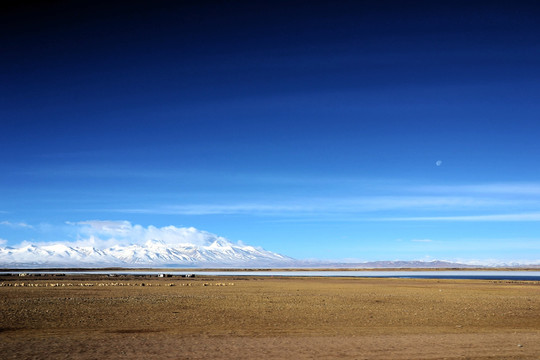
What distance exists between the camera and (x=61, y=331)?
2139 centimetres

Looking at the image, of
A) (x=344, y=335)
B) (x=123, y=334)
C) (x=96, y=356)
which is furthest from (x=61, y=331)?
(x=344, y=335)

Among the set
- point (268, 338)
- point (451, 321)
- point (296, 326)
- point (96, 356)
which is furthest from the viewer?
point (451, 321)

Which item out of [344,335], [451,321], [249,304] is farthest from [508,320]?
[249,304]

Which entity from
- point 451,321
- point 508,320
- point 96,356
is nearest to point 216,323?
point 96,356

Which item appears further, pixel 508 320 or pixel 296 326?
pixel 508 320

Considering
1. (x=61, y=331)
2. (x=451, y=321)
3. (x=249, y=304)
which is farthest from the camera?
(x=249, y=304)

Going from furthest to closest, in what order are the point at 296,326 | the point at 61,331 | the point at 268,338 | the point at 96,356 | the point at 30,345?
the point at 296,326
the point at 61,331
the point at 268,338
the point at 30,345
the point at 96,356

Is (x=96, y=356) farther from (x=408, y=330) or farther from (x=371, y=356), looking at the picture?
(x=408, y=330)

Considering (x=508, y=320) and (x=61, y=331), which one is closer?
(x=61, y=331)

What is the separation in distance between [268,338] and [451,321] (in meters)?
11.4

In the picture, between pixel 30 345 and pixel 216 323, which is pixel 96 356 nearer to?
pixel 30 345

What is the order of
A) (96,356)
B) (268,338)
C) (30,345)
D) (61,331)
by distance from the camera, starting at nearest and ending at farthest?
(96,356)
(30,345)
(268,338)
(61,331)

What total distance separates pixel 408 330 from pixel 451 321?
4.85 m

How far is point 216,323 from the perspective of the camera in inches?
973
